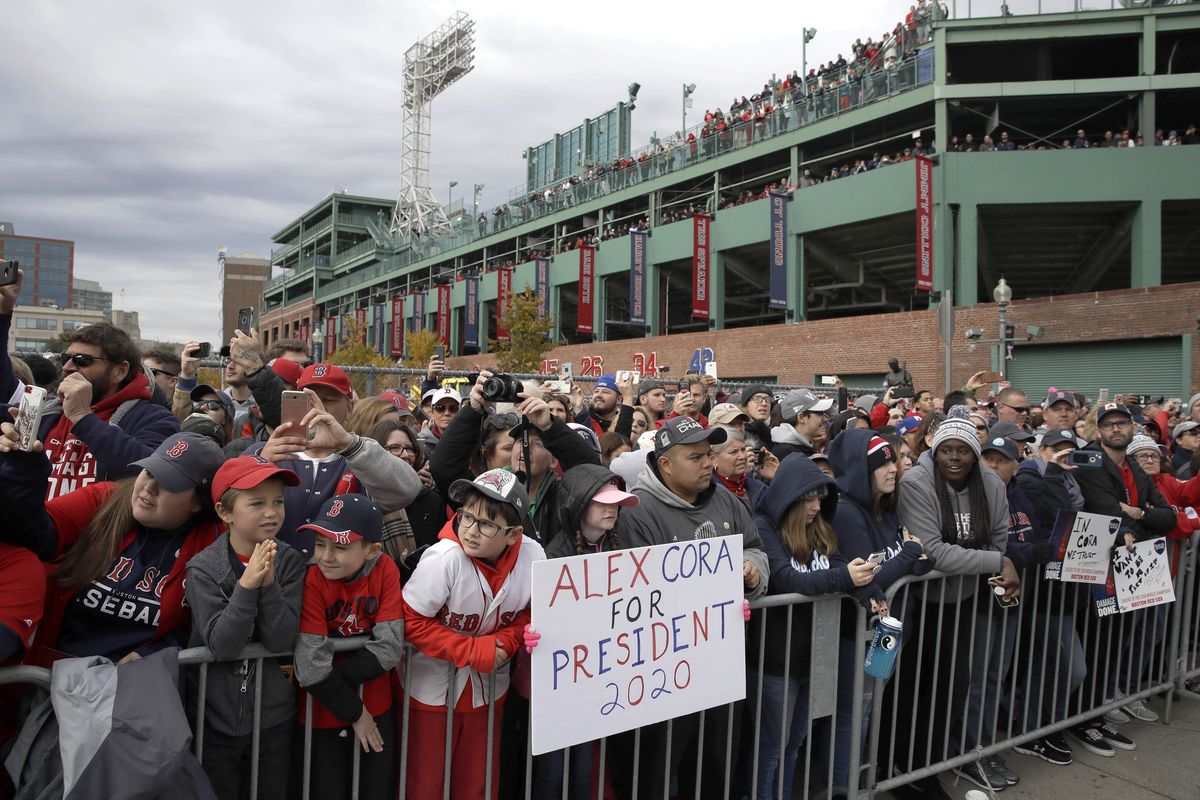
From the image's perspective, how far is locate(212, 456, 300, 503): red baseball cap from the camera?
2.72 m

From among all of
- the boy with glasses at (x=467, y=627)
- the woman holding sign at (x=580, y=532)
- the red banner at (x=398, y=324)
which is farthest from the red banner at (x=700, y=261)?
the red banner at (x=398, y=324)

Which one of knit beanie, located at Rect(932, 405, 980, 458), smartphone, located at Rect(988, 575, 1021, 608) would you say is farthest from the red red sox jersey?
smartphone, located at Rect(988, 575, 1021, 608)

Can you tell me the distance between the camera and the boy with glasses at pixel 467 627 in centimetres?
293

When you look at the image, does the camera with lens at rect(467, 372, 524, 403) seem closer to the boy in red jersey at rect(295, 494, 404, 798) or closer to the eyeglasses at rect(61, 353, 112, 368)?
the boy in red jersey at rect(295, 494, 404, 798)

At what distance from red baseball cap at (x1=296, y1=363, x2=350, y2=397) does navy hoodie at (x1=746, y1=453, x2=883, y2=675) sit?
241 centimetres

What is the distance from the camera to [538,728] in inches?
114

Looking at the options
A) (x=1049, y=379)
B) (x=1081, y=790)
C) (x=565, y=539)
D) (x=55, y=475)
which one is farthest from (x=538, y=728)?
(x=1049, y=379)

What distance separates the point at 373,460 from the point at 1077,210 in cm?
2751

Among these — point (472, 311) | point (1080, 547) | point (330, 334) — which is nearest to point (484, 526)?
point (1080, 547)

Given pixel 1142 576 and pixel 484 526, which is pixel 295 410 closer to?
pixel 484 526

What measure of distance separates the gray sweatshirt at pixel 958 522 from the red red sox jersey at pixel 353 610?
9.80ft

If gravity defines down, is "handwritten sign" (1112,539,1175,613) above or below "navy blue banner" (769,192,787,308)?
below

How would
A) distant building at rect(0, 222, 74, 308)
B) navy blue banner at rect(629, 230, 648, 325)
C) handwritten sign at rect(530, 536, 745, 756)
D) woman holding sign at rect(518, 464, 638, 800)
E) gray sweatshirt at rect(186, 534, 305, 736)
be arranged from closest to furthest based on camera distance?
gray sweatshirt at rect(186, 534, 305, 736) → handwritten sign at rect(530, 536, 745, 756) → woman holding sign at rect(518, 464, 638, 800) → navy blue banner at rect(629, 230, 648, 325) → distant building at rect(0, 222, 74, 308)

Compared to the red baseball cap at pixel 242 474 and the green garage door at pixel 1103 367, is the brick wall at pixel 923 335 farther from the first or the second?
the red baseball cap at pixel 242 474
